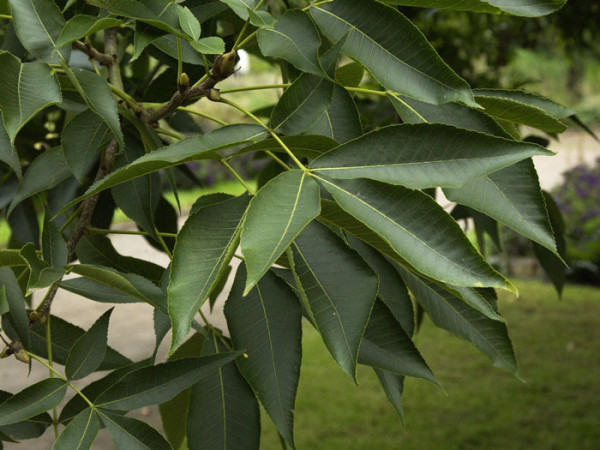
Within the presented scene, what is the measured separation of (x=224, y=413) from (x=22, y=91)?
1.29 feet

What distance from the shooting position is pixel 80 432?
69 centimetres

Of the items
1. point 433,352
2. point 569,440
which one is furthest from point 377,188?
point 433,352

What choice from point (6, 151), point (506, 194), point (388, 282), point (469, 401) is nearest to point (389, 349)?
point (388, 282)

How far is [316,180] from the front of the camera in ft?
1.99

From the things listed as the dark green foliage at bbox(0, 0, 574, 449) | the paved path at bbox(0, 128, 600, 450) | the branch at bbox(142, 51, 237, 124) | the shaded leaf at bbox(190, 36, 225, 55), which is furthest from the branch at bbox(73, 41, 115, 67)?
the paved path at bbox(0, 128, 600, 450)

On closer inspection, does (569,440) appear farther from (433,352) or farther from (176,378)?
(176,378)

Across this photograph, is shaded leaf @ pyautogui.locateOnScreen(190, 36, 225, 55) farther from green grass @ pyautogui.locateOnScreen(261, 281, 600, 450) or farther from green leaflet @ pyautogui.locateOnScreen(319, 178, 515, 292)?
green grass @ pyautogui.locateOnScreen(261, 281, 600, 450)

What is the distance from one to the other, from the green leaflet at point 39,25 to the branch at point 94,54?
11 cm

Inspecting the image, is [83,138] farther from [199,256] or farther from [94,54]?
[199,256]

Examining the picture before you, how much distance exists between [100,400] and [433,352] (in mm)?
3759

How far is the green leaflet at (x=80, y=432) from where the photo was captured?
670mm

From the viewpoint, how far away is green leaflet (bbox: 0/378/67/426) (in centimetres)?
68

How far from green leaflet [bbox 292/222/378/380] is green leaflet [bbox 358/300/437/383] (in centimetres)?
14

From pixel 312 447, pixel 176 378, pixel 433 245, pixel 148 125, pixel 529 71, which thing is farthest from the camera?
pixel 529 71
